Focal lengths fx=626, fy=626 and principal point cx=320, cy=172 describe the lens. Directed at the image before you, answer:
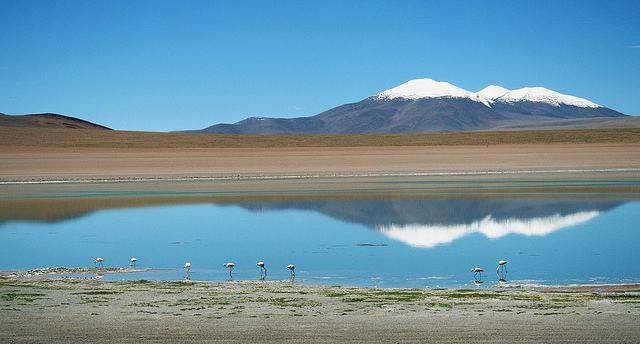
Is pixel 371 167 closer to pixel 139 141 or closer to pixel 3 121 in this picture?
pixel 139 141

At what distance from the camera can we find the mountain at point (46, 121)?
120m

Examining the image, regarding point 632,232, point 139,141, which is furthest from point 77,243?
point 139,141

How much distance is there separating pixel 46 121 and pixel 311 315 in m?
137

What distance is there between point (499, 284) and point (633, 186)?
20247 millimetres

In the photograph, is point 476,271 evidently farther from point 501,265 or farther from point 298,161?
point 298,161

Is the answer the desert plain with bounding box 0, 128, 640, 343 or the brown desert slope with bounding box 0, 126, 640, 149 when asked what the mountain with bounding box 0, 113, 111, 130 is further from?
the desert plain with bounding box 0, 128, 640, 343

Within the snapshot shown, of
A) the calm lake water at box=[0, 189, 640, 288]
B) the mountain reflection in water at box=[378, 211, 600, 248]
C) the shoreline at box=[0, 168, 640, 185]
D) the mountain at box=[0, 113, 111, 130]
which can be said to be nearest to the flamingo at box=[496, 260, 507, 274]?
the calm lake water at box=[0, 189, 640, 288]

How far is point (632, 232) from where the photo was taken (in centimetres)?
1426

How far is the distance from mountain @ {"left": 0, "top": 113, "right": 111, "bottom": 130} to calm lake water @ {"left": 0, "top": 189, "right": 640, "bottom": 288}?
110056 millimetres

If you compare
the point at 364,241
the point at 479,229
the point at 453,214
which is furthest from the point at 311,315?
the point at 453,214

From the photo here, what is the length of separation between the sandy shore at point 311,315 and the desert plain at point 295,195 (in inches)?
0.9

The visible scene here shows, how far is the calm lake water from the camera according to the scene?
34.7 feet

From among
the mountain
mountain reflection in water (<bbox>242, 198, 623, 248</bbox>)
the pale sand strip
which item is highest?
the mountain

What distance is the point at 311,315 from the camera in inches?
276
